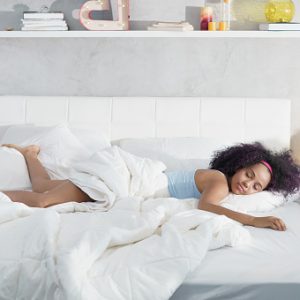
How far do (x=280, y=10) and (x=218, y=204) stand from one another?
1.28 metres

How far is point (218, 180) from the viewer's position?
8.71 feet

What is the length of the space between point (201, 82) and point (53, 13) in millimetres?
937

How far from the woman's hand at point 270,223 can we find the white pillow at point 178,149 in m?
0.77

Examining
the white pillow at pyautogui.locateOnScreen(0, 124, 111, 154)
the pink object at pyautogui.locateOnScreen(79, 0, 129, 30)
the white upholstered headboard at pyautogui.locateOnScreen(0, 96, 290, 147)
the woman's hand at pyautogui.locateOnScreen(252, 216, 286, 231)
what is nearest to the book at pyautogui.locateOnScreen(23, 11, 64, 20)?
the pink object at pyautogui.locateOnScreen(79, 0, 129, 30)

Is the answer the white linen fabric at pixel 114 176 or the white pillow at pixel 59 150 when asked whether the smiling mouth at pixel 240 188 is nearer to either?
the white linen fabric at pixel 114 176

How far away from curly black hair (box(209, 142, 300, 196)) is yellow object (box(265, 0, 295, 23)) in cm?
79

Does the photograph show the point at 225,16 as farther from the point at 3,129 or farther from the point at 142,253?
the point at 142,253

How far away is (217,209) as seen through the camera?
2.44m

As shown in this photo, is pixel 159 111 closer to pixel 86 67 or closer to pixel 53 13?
pixel 86 67

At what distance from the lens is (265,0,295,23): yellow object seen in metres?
3.23

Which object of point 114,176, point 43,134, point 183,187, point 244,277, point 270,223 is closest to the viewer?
point 244,277

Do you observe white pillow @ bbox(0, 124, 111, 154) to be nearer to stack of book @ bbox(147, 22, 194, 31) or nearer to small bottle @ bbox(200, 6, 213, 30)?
stack of book @ bbox(147, 22, 194, 31)

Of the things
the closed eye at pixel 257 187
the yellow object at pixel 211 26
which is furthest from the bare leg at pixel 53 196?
the yellow object at pixel 211 26

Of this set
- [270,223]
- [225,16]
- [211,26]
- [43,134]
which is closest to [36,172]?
[43,134]
